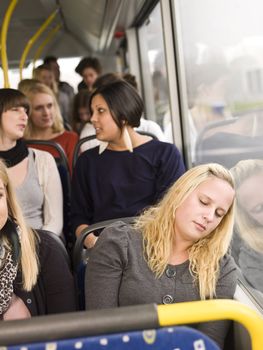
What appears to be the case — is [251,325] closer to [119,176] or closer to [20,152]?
[119,176]

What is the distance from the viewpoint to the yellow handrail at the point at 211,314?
2.94 feet

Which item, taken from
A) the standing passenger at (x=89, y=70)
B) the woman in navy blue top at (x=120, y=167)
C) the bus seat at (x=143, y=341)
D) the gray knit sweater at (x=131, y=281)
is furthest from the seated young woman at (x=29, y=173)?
the standing passenger at (x=89, y=70)

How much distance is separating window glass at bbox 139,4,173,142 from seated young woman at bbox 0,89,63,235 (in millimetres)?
1475

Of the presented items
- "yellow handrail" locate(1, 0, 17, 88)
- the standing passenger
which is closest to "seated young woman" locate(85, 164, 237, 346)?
"yellow handrail" locate(1, 0, 17, 88)

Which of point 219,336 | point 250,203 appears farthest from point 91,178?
point 219,336

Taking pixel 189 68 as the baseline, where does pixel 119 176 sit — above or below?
below

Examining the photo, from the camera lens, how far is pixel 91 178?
8.04 ft

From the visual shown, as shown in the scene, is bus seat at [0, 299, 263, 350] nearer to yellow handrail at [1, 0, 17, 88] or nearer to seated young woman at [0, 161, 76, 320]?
seated young woman at [0, 161, 76, 320]

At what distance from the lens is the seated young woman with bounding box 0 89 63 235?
2.59 meters

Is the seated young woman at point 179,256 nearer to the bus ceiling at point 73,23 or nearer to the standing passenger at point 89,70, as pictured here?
the bus ceiling at point 73,23

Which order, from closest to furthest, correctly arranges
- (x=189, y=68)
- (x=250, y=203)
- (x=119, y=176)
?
(x=250, y=203) → (x=119, y=176) → (x=189, y=68)

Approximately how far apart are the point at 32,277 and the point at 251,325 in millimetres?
817

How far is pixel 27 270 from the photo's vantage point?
1.54 metres

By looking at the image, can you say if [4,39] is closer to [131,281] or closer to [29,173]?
[29,173]
